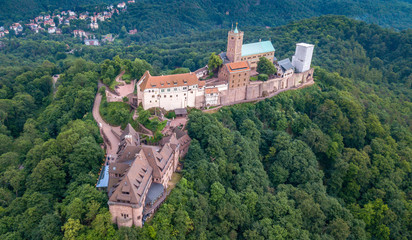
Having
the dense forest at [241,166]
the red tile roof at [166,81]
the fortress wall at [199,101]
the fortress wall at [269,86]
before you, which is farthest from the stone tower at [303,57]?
the red tile roof at [166,81]

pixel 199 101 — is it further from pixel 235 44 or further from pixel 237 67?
pixel 235 44

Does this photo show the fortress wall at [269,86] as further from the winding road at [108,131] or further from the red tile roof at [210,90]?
the winding road at [108,131]

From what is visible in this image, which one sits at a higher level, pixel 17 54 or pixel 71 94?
pixel 71 94

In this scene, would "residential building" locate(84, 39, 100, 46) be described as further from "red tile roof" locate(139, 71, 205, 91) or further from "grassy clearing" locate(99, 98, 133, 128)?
"red tile roof" locate(139, 71, 205, 91)

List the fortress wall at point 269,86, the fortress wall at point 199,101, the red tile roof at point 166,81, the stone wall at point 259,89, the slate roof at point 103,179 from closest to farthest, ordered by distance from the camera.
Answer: the slate roof at point 103,179 → the red tile roof at point 166,81 → the fortress wall at point 199,101 → the stone wall at point 259,89 → the fortress wall at point 269,86

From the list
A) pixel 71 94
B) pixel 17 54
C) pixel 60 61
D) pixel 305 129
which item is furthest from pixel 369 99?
pixel 17 54

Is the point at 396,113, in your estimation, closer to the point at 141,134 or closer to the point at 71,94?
the point at 141,134

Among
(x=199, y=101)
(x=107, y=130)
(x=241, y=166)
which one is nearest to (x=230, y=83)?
(x=199, y=101)
